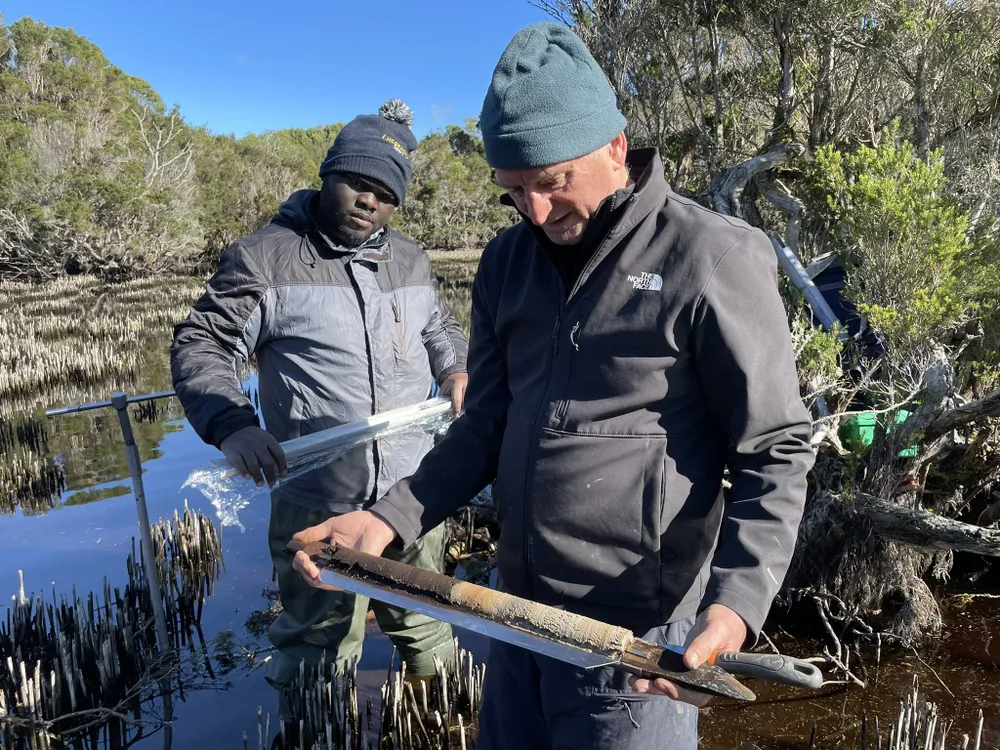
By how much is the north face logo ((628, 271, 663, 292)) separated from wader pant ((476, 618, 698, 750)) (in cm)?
77

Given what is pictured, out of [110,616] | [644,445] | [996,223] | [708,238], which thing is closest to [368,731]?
[110,616]

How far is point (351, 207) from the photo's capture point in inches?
126

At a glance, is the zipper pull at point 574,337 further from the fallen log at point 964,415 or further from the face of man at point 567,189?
the fallen log at point 964,415

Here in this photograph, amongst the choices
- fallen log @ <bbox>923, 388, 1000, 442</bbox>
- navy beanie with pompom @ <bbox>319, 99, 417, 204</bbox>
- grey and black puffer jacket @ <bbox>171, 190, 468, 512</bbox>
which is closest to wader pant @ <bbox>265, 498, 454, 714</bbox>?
grey and black puffer jacket @ <bbox>171, 190, 468, 512</bbox>

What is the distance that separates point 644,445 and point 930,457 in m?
3.85

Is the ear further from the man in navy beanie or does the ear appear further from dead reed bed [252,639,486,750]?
dead reed bed [252,639,486,750]

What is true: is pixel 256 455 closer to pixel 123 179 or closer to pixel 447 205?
pixel 123 179

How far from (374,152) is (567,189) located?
1.75 m

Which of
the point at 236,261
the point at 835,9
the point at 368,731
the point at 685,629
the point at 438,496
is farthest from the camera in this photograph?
the point at 835,9

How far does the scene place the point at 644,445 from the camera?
1.66 m

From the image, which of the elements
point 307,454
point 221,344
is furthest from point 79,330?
point 307,454

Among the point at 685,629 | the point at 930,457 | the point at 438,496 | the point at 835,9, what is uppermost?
the point at 835,9

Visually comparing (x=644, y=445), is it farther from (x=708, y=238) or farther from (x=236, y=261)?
(x=236, y=261)

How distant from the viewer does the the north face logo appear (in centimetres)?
163
